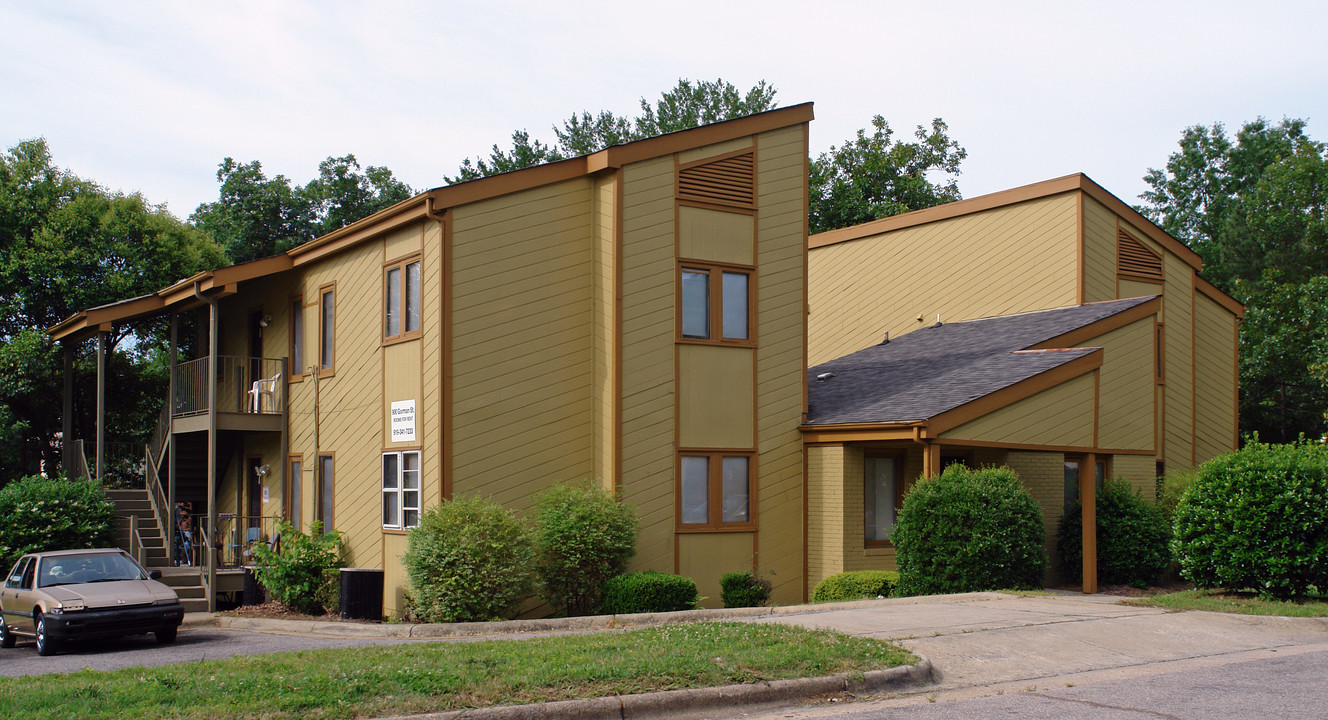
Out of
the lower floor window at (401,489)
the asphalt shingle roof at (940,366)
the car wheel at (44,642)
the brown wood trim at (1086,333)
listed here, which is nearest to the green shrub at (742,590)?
the asphalt shingle roof at (940,366)

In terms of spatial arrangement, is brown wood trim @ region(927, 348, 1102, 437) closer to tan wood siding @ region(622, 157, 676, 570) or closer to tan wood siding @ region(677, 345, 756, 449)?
tan wood siding @ region(677, 345, 756, 449)

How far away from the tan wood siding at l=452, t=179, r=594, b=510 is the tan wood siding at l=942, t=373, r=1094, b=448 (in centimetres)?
618

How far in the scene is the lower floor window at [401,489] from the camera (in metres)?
18.1

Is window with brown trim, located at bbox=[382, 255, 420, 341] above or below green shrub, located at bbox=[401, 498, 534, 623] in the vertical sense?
above

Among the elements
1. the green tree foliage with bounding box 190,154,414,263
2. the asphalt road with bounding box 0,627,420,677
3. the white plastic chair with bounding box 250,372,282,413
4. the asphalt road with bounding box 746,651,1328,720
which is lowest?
the asphalt road with bounding box 0,627,420,677

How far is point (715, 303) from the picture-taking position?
19594 mm

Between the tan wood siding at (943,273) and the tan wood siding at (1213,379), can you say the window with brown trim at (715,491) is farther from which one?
the tan wood siding at (1213,379)

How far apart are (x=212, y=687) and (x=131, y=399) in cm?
2242

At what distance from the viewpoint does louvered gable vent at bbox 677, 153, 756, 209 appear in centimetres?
1945

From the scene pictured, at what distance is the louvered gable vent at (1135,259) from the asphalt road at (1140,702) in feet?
51.8

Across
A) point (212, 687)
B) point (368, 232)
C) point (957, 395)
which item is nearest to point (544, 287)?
point (368, 232)

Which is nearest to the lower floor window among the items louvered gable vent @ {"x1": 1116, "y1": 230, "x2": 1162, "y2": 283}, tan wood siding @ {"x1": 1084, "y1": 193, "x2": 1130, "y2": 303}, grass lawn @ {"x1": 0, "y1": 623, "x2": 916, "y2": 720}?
grass lawn @ {"x1": 0, "y1": 623, "x2": 916, "y2": 720}

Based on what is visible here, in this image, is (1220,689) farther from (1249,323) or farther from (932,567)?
(1249,323)

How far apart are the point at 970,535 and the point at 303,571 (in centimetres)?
1119
